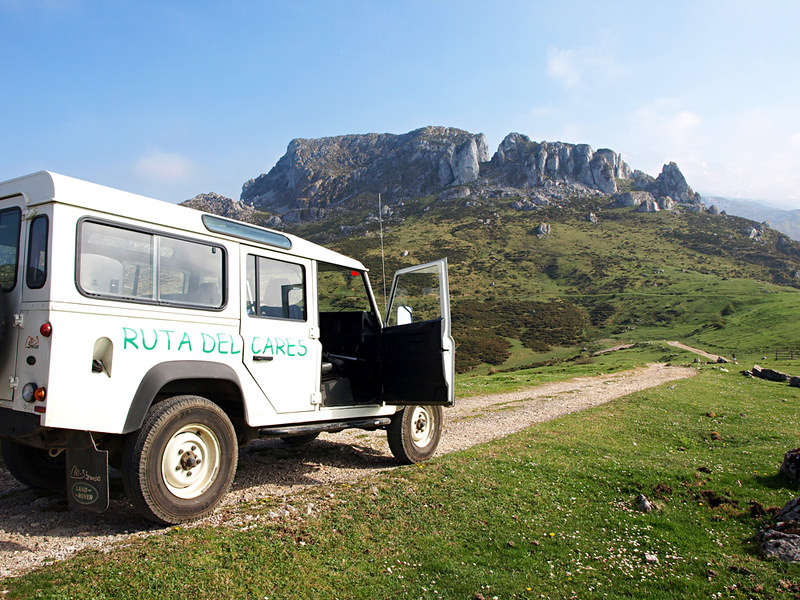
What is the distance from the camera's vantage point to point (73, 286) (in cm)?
444

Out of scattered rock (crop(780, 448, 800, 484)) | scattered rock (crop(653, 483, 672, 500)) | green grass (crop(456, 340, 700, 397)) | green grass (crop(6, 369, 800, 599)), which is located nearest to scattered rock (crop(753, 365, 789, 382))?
green grass (crop(456, 340, 700, 397))

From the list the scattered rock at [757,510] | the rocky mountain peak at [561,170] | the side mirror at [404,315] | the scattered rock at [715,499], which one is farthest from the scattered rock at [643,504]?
the rocky mountain peak at [561,170]

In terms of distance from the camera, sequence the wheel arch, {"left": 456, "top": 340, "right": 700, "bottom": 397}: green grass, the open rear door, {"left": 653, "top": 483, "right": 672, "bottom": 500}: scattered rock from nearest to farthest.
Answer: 1. the wheel arch
2. {"left": 653, "top": 483, "right": 672, "bottom": 500}: scattered rock
3. the open rear door
4. {"left": 456, "top": 340, "right": 700, "bottom": 397}: green grass

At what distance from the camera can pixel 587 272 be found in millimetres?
112938

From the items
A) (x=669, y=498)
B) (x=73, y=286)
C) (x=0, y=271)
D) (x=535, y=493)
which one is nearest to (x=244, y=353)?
(x=73, y=286)

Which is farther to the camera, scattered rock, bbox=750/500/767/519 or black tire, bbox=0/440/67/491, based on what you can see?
black tire, bbox=0/440/67/491

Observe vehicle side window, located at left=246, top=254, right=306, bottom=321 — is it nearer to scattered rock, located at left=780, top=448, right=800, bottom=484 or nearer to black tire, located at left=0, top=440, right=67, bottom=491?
black tire, located at left=0, top=440, right=67, bottom=491

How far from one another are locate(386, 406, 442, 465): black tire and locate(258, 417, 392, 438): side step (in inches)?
8.2

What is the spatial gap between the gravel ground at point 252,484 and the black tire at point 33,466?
16cm

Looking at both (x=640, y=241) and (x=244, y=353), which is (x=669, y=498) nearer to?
(x=244, y=353)

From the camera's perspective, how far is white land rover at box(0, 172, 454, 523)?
14.5 ft

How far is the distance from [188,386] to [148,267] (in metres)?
1.36

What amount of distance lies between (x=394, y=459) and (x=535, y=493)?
2.59 metres

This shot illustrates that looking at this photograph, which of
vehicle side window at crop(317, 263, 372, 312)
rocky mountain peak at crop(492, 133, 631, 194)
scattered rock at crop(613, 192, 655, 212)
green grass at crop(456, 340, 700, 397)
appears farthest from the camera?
rocky mountain peak at crop(492, 133, 631, 194)
